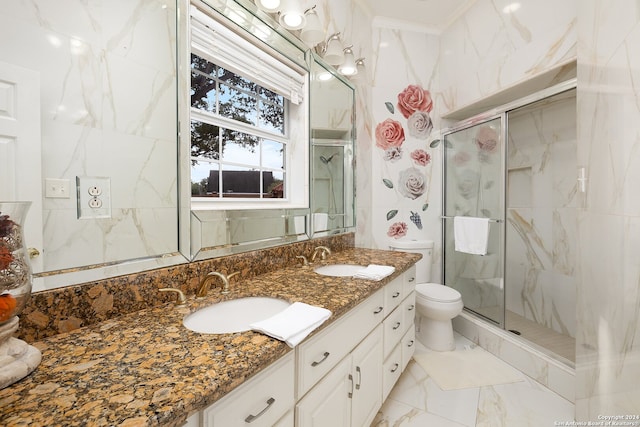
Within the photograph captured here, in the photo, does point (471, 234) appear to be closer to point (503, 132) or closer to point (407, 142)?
point (503, 132)

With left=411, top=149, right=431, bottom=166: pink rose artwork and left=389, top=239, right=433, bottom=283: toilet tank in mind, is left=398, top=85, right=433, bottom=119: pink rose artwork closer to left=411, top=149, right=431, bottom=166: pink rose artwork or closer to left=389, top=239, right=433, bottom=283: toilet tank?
left=411, top=149, right=431, bottom=166: pink rose artwork

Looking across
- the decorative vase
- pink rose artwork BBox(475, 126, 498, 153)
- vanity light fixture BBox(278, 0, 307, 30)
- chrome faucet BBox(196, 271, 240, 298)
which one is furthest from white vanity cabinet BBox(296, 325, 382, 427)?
pink rose artwork BBox(475, 126, 498, 153)

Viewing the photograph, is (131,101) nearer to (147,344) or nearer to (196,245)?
(196,245)

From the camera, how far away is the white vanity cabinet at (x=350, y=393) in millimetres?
935

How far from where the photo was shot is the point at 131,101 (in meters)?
0.98

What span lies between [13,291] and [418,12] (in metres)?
3.14

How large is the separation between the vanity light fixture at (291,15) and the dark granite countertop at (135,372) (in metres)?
1.51

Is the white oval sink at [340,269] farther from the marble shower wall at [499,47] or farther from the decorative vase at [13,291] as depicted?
the marble shower wall at [499,47]

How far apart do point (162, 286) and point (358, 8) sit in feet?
8.44

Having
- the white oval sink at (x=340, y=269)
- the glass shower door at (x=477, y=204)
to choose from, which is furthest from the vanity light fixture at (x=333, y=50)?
the white oval sink at (x=340, y=269)

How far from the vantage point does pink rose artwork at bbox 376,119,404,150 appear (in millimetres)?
2605

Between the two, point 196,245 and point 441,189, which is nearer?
point 196,245

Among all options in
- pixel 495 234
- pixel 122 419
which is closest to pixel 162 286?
pixel 122 419

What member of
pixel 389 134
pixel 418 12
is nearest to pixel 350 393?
pixel 389 134
